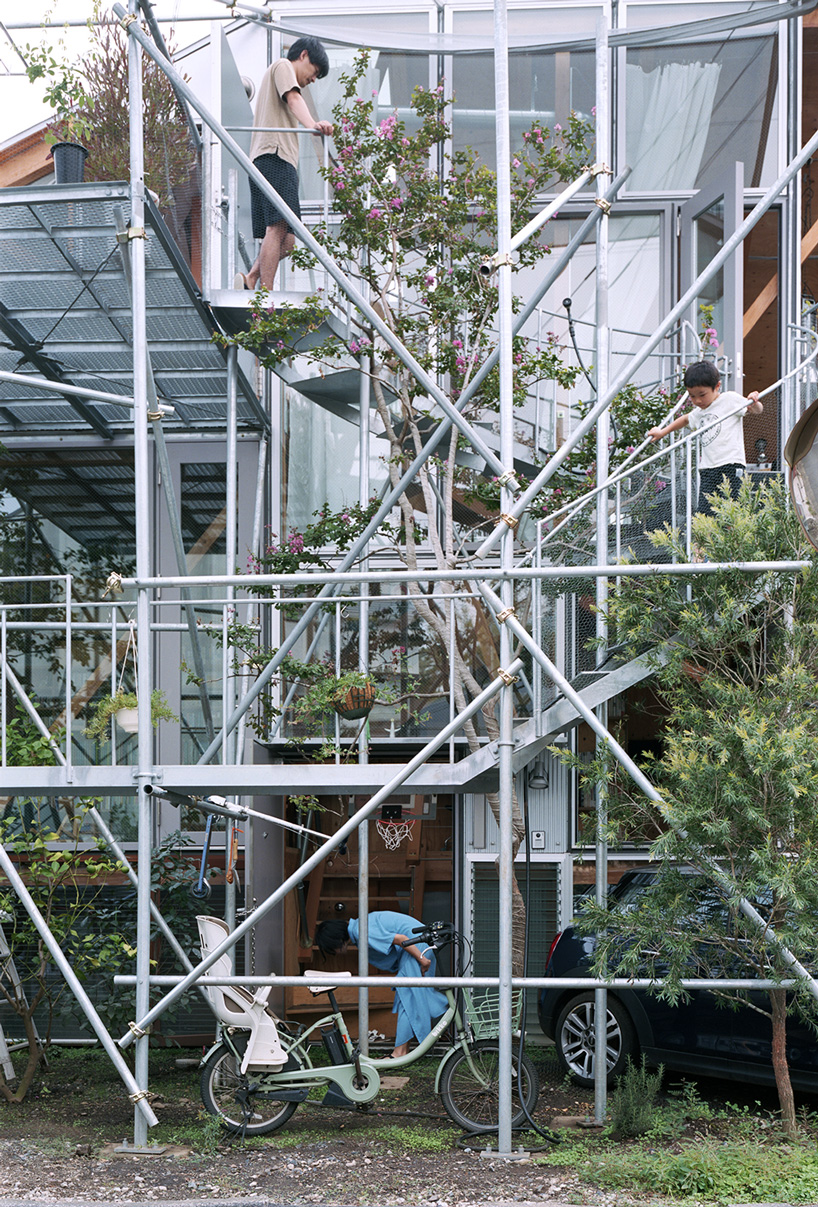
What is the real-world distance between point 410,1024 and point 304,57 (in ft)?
22.7

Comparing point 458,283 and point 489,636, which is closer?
point 458,283

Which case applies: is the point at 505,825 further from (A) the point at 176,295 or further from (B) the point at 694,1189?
(A) the point at 176,295

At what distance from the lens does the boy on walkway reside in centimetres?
764

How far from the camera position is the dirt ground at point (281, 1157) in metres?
6.27

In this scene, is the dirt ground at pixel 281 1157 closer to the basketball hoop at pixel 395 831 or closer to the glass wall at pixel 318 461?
the basketball hoop at pixel 395 831

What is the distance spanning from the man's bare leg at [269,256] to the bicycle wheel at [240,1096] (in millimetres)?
5438

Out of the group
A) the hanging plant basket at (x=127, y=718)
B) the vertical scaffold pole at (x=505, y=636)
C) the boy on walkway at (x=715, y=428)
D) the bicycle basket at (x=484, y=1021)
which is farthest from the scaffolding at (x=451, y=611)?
the bicycle basket at (x=484, y=1021)

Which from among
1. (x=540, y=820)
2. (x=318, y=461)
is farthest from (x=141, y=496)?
(x=540, y=820)

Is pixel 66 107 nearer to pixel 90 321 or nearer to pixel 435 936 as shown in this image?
pixel 90 321

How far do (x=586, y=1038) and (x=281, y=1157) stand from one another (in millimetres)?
2584

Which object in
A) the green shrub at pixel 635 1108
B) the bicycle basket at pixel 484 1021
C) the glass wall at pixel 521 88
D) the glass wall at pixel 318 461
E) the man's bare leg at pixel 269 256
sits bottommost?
the green shrub at pixel 635 1108

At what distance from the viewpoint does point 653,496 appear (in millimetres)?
8367

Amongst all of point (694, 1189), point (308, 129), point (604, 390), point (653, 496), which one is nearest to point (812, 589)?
point (653, 496)

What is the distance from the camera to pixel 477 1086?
7449 millimetres
